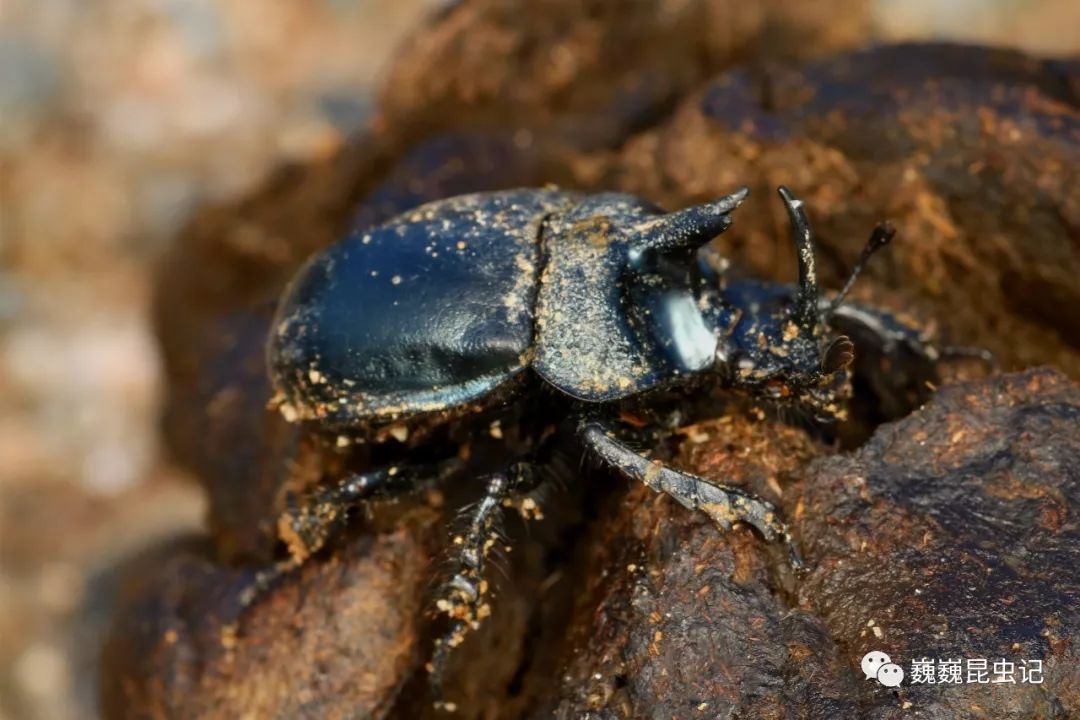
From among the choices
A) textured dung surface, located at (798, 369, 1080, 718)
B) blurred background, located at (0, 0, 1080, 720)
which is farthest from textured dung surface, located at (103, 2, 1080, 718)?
blurred background, located at (0, 0, 1080, 720)

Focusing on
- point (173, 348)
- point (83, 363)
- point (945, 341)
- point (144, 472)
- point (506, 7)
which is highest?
point (506, 7)

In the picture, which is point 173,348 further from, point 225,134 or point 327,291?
point 327,291

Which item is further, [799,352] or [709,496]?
[799,352]

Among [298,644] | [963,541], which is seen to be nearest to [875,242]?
[963,541]

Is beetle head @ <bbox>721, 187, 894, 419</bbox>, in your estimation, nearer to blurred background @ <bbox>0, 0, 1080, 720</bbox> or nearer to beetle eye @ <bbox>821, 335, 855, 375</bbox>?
beetle eye @ <bbox>821, 335, 855, 375</bbox>

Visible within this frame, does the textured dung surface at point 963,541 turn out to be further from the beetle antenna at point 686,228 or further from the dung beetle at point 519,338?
the beetle antenna at point 686,228

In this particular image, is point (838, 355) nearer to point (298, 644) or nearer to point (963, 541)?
point (963, 541)

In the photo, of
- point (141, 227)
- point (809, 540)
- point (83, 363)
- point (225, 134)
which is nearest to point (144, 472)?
point (83, 363)
